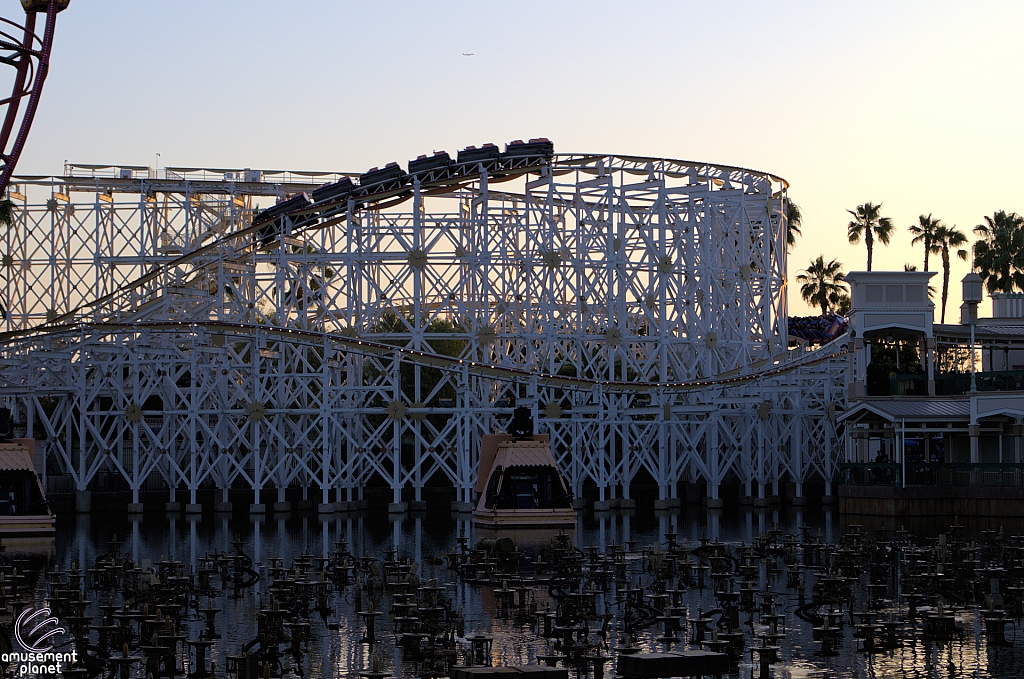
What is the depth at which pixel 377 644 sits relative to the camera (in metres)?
21.5

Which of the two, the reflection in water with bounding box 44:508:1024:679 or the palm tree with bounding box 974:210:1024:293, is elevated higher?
the palm tree with bounding box 974:210:1024:293

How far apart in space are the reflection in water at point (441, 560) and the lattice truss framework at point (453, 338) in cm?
296

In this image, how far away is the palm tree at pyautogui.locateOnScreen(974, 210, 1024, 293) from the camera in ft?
205

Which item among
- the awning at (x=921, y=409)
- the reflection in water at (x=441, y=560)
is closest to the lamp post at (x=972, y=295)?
the awning at (x=921, y=409)

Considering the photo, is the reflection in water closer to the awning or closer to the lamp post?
the awning

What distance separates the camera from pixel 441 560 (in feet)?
106

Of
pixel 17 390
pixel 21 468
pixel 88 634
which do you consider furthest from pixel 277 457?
pixel 88 634

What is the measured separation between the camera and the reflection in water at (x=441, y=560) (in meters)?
19.9

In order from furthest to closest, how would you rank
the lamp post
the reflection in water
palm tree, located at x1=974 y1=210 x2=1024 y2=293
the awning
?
palm tree, located at x1=974 y1=210 x2=1024 y2=293, the lamp post, the awning, the reflection in water

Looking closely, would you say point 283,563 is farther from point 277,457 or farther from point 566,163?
point 566,163

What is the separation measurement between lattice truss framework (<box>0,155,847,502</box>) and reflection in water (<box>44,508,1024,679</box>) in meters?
2.96

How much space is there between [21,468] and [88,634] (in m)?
20.2

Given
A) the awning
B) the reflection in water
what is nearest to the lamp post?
the awning

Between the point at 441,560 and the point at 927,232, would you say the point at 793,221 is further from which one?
the point at 441,560
